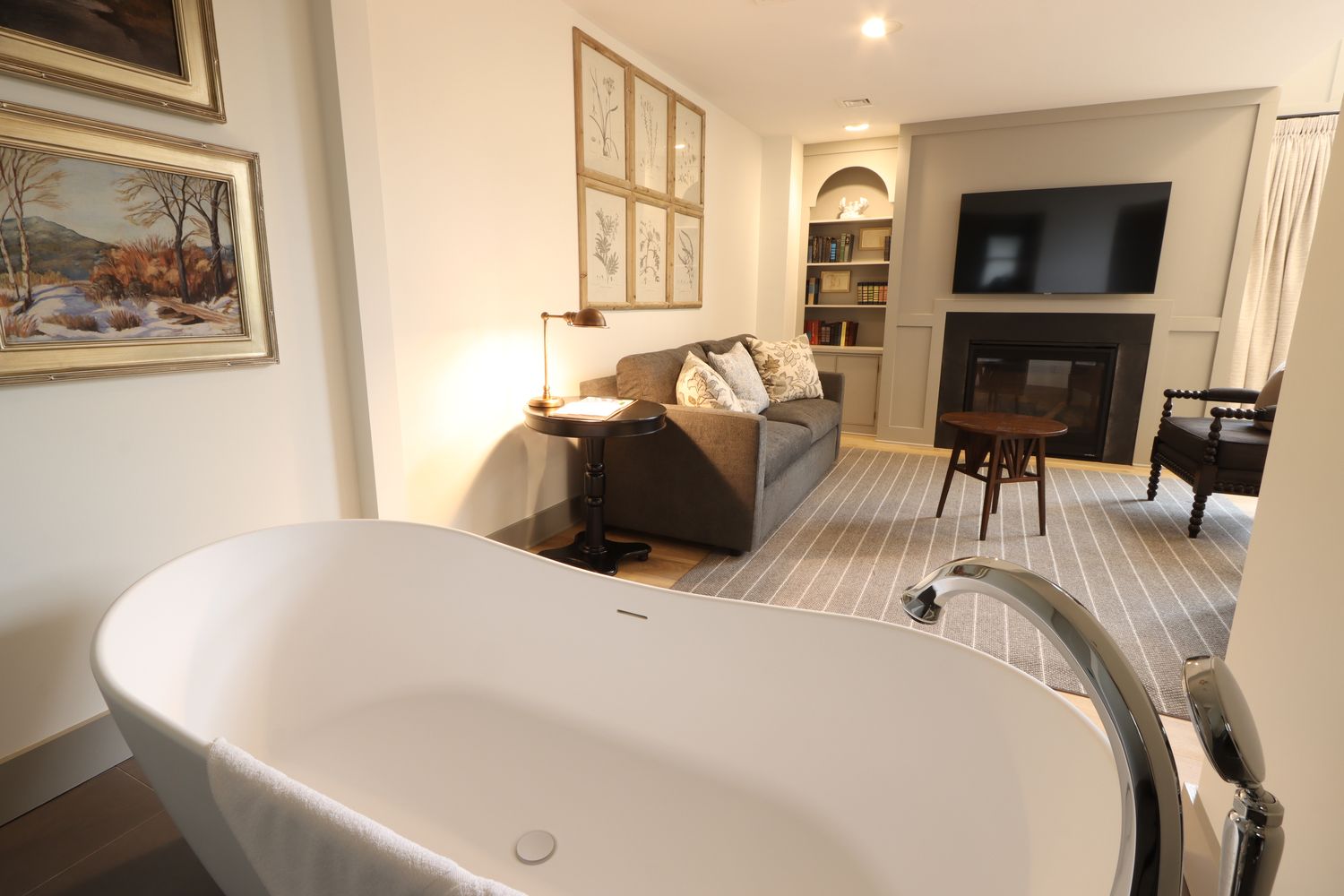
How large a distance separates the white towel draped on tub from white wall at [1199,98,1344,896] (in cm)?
114

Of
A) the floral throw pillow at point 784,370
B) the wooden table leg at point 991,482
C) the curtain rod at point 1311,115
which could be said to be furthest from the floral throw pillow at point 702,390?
the curtain rod at point 1311,115

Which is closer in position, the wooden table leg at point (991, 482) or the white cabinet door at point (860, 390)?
the wooden table leg at point (991, 482)

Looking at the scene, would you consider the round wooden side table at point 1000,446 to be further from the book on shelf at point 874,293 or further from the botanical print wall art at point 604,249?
the book on shelf at point 874,293

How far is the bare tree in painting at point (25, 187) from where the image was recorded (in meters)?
1.35

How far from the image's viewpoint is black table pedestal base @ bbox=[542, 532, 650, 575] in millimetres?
2748

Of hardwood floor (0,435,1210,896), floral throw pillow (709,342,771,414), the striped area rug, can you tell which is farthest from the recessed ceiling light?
hardwood floor (0,435,1210,896)

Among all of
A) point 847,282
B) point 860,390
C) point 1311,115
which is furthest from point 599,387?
point 1311,115

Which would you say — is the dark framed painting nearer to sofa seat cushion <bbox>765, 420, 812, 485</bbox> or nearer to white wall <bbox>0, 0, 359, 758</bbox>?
white wall <bbox>0, 0, 359, 758</bbox>

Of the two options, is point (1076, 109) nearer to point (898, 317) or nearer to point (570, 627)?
point (898, 317)

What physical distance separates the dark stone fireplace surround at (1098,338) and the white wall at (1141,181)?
0.05 m

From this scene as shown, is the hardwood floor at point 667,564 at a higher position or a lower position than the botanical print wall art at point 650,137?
lower

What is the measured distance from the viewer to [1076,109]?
4414 mm

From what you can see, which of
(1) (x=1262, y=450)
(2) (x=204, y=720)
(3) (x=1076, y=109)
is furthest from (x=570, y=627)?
(3) (x=1076, y=109)

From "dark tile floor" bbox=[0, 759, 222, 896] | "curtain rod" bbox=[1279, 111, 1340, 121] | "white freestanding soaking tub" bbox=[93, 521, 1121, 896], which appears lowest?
"dark tile floor" bbox=[0, 759, 222, 896]
